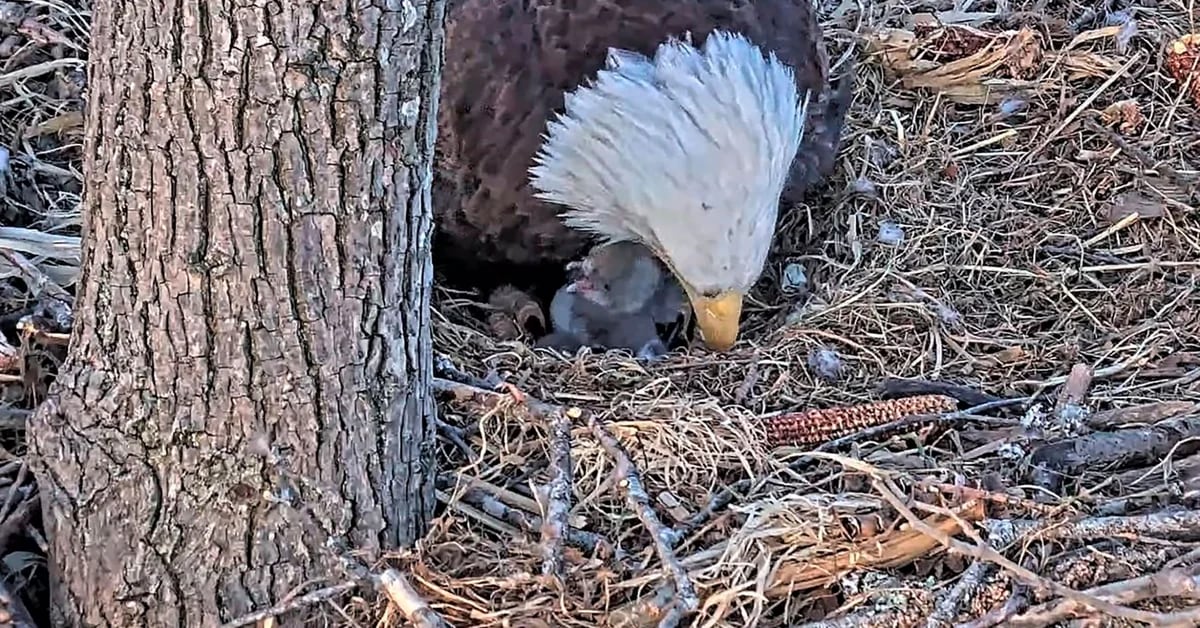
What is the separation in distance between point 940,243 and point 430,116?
4.47ft

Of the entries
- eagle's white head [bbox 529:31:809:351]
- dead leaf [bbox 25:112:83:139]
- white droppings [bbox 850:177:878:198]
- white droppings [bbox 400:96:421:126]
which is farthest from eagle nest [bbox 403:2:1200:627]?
dead leaf [bbox 25:112:83:139]

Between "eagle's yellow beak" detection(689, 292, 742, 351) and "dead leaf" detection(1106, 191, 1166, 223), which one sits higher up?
"dead leaf" detection(1106, 191, 1166, 223)

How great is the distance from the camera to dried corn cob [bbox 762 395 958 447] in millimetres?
1763

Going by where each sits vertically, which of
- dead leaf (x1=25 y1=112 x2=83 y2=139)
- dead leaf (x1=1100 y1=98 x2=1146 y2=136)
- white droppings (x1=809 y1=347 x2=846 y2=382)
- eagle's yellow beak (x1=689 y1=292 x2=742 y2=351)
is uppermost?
dead leaf (x1=1100 y1=98 x2=1146 y2=136)

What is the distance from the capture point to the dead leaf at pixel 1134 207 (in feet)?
7.83

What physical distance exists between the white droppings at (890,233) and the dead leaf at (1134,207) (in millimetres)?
392

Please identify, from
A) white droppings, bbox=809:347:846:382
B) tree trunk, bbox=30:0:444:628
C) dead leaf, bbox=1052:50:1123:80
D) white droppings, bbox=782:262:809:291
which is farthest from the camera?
dead leaf, bbox=1052:50:1123:80

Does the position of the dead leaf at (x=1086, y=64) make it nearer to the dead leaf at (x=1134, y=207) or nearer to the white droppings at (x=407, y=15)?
the dead leaf at (x=1134, y=207)

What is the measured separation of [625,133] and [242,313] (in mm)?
960

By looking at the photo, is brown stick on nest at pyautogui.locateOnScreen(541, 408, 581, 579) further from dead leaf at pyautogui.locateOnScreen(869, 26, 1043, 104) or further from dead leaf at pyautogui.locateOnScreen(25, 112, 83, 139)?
dead leaf at pyautogui.locateOnScreen(869, 26, 1043, 104)

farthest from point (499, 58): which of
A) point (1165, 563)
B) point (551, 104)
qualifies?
point (1165, 563)

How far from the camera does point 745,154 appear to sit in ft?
6.91

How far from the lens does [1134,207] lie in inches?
95.0

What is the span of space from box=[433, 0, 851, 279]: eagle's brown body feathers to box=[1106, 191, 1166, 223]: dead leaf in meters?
0.68
